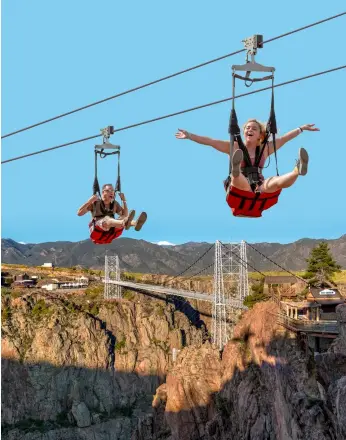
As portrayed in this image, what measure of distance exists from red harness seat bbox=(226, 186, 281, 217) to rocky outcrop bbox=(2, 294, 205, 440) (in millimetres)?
66870

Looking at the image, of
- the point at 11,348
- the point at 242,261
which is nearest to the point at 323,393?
the point at 242,261

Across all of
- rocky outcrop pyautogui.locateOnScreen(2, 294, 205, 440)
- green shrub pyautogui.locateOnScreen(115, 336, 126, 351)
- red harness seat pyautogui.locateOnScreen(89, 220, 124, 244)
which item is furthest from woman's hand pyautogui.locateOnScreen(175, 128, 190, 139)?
green shrub pyautogui.locateOnScreen(115, 336, 126, 351)

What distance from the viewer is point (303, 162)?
9.75 meters

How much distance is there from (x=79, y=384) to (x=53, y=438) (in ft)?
25.7

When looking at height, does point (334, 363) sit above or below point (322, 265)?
below

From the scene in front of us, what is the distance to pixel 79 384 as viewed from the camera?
260 feet

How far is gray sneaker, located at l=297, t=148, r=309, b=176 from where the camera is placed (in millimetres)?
9680

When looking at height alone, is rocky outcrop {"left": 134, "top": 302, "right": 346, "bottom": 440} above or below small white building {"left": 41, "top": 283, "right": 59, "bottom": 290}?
below

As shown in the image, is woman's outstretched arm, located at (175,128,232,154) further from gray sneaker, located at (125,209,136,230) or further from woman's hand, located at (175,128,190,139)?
gray sneaker, located at (125,209,136,230)

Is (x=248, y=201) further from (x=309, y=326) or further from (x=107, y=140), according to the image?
(x=309, y=326)

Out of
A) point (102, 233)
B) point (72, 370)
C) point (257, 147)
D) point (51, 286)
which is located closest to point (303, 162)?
point (257, 147)

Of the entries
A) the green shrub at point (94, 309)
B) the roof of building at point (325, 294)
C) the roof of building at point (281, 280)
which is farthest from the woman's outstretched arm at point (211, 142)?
the green shrub at point (94, 309)

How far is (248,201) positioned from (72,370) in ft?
237

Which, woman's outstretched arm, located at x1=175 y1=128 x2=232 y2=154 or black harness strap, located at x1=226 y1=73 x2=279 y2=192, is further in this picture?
woman's outstretched arm, located at x1=175 y1=128 x2=232 y2=154
